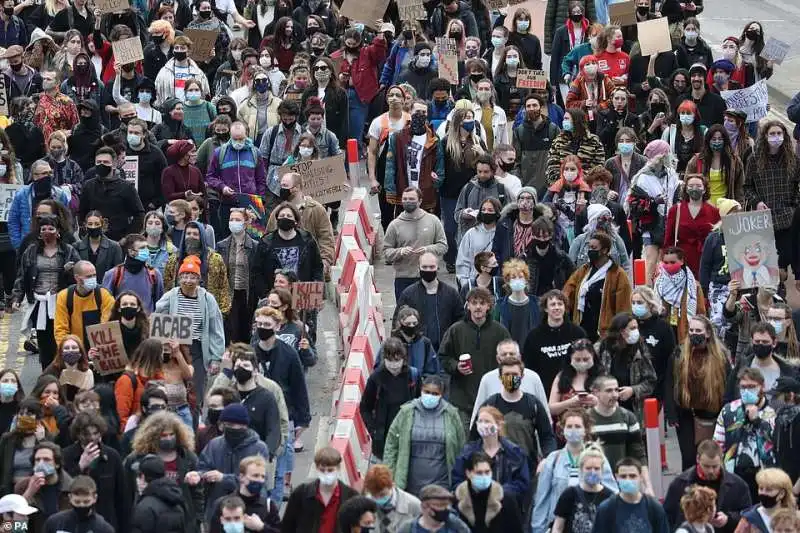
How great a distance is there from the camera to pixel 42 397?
1898 cm

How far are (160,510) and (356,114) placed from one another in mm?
11885

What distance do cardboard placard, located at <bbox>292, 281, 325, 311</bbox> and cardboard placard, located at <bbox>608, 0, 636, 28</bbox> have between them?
28.5ft

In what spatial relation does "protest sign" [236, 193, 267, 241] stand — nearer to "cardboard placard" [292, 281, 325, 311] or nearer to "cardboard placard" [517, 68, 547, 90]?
"cardboard placard" [292, 281, 325, 311]

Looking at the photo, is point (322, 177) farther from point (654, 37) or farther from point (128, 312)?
point (654, 37)

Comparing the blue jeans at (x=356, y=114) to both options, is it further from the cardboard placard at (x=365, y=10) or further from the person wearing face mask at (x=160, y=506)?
the person wearing face mask at (x=160, y=506)

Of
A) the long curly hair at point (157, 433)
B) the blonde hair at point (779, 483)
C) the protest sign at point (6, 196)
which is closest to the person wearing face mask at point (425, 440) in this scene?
the long curly hair at point (157, 433)

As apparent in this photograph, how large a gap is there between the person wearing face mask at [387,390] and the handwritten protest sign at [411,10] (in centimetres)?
1113

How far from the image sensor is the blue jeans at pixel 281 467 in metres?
19.2

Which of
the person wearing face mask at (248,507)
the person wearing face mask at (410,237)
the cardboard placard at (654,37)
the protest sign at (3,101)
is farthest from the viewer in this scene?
the cardboard placard at (654,37)

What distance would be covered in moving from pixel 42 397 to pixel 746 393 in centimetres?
516

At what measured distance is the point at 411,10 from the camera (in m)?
30.3

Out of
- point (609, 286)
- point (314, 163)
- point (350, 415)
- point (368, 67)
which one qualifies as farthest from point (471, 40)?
point (350, 415)

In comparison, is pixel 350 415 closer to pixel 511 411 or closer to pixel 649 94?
pixel 511 411

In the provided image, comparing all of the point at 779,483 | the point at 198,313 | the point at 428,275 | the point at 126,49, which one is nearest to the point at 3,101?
the point at 126,49
